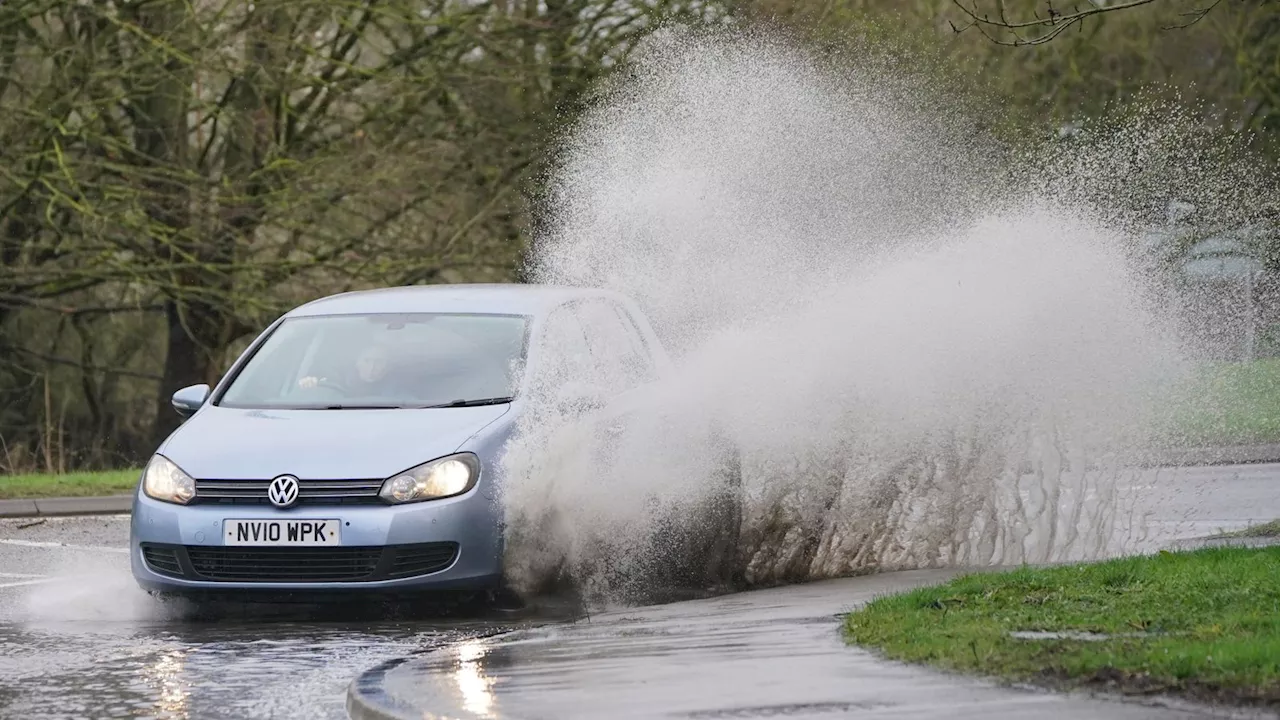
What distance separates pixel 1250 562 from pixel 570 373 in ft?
10.6

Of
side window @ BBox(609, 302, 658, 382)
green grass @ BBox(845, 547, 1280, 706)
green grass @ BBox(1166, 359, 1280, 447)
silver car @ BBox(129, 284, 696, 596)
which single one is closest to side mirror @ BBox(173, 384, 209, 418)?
silver car @ BBox(129, 284, 696, 596)

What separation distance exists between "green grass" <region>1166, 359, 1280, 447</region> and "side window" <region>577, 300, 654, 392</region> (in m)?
8.96

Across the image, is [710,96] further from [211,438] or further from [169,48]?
[211,438]

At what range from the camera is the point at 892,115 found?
25.1 meters

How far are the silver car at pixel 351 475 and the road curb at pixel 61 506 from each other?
6.62 meters

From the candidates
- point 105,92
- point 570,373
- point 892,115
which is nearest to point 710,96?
point 892,115

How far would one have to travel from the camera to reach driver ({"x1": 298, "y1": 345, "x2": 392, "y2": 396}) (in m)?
10.6

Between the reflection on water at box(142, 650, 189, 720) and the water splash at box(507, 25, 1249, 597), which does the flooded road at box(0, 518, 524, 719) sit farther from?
the water splash at box(507, 25, 1249, 597)

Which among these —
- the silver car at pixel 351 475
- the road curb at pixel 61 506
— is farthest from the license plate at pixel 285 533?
the road curb at pixel 61 506

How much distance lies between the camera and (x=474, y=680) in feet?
23.4

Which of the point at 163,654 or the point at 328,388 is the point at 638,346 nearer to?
the point at 328,388

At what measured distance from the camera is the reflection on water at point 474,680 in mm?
6551

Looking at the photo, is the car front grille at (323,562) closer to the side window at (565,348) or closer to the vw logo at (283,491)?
the vw logo at (283,491)

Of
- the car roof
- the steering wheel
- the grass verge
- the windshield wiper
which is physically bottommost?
the grass verge
